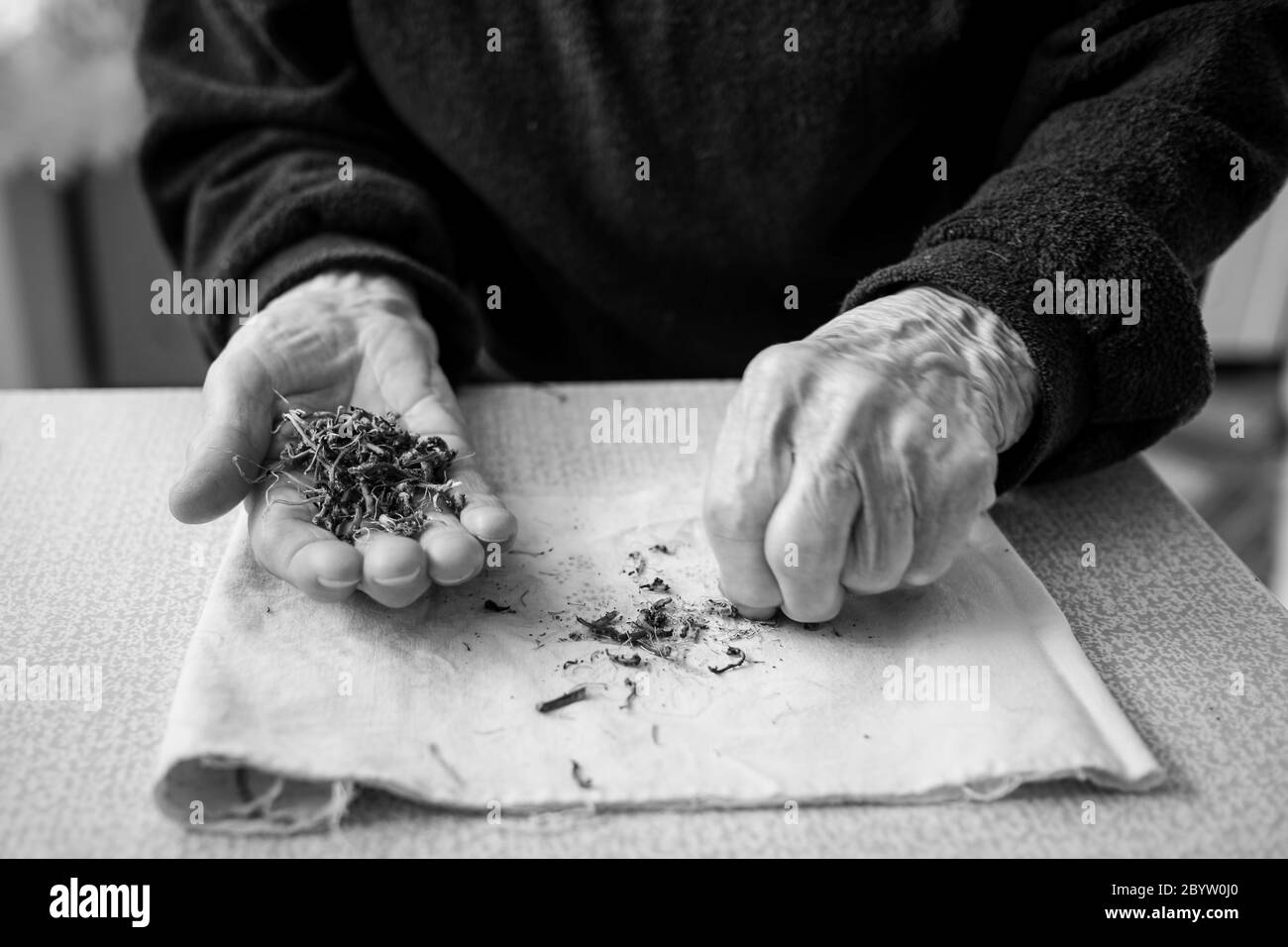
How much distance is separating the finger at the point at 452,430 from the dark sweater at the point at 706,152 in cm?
17

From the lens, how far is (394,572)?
2.75 ft

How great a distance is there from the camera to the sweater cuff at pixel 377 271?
4.00ft

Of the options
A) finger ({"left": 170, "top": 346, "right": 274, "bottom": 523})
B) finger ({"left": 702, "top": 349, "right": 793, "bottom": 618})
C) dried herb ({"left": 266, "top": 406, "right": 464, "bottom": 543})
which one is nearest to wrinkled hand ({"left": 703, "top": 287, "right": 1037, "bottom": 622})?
finger ({"left": 702, "top": 349, "right": 793, "bottom": 618})

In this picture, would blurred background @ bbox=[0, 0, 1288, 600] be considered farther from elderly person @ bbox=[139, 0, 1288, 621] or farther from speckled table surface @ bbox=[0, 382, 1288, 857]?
speckled table surface @ bbox=[0, 382, 1288, 857]

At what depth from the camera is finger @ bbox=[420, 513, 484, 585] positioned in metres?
0.87

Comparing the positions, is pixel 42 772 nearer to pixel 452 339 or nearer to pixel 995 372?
pixel 452 339

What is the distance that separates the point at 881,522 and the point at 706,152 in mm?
676

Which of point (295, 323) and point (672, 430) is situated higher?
point (295, 323)

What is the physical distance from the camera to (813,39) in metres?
1.29

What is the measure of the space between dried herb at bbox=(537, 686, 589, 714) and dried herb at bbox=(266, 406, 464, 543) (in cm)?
20

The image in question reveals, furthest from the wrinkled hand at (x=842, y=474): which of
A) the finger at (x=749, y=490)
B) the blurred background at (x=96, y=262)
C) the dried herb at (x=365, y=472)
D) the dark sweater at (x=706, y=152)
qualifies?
the blurred background at (x=96, y=262)

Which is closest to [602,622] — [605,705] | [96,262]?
[605,705]
